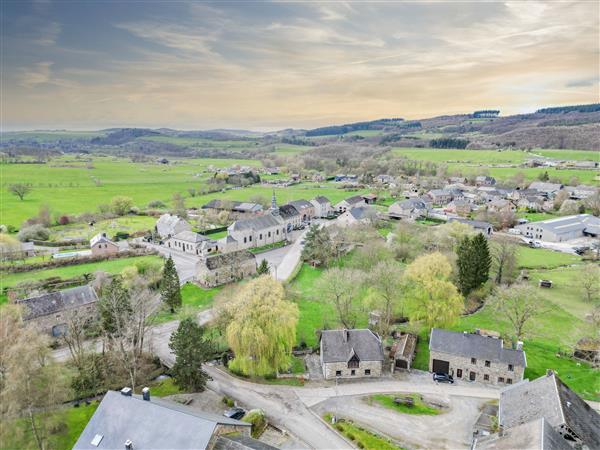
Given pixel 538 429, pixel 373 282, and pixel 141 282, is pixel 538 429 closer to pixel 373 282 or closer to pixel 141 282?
pixel 373 282

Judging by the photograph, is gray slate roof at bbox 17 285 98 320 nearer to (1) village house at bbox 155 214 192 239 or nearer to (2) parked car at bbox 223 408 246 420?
(2) parked car at bbox 223 408 246 420

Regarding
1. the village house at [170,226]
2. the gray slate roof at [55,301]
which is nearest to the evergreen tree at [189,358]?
the gray slate roof at [55,301]

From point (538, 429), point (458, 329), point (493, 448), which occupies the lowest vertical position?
point (458, 329)

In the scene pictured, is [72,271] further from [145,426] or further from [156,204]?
[156,204]

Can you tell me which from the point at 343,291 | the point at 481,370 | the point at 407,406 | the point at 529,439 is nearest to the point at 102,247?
the point at 343,291

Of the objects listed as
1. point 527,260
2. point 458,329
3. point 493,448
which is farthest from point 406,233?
point 493,448

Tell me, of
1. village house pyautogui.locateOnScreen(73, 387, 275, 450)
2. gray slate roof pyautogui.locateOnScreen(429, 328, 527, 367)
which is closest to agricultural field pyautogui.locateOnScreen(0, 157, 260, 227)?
village house pyautogui.locateOnScreen(73, 387, 275, 450)

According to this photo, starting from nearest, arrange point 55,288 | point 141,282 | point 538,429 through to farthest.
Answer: point 538,429 → point 141,282 → point 55,288
